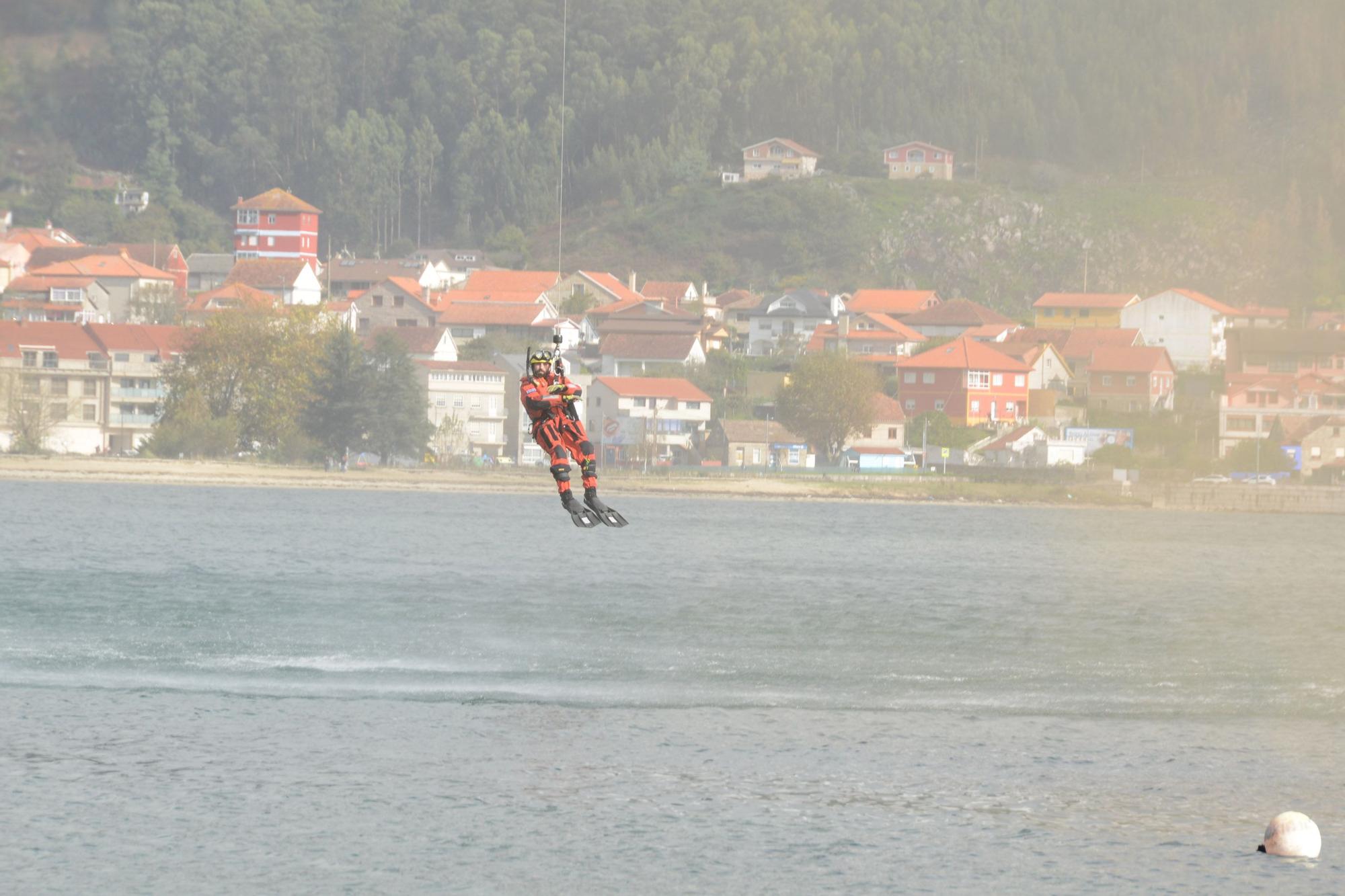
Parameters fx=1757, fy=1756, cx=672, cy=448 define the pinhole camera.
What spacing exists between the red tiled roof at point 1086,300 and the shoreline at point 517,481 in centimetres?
3568

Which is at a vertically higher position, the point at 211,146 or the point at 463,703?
the point at 211,146

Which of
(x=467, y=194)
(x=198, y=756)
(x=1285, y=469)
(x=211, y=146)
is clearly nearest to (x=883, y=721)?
(x=198, y=756)

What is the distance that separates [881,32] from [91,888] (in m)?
155

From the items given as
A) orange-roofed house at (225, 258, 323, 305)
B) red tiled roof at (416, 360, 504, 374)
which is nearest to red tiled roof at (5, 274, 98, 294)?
orange-roofed house at (225, 258, 323, 305)

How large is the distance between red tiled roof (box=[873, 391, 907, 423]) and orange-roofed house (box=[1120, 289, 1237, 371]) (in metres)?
18.4

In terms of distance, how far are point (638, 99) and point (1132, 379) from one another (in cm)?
7864

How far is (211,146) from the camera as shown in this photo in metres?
125

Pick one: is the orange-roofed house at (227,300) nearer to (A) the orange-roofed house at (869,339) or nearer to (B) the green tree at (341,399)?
(B) the green tree at (341,399)

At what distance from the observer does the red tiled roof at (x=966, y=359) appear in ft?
302

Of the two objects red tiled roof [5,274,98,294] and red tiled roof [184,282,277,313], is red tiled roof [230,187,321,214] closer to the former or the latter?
red tiled roof [184,282,277,313]

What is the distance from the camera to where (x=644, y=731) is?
23.7 metres

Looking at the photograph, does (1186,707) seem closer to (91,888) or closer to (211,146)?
(91,888)

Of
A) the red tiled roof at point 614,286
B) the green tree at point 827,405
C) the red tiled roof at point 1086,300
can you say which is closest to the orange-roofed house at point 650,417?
the green tree at point 827,405

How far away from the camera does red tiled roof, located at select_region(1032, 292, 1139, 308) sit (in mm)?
116625
